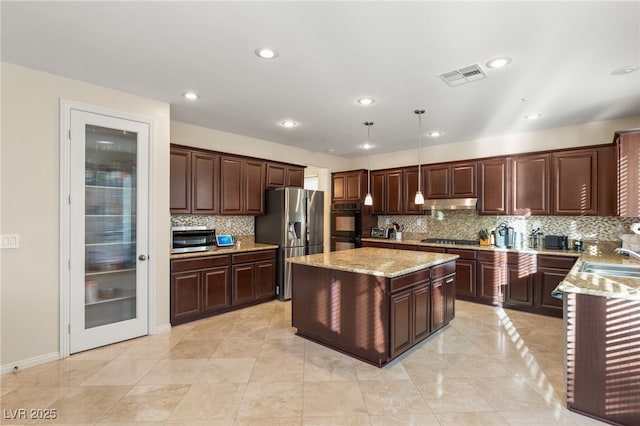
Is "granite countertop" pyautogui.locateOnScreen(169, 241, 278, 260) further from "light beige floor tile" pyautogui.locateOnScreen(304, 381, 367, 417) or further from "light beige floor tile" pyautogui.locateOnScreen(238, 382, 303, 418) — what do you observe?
"light beige floor tile" pyautogui.locateOnScreen(304, 381, 367, 417)

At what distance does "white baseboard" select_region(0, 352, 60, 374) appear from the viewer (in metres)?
2.72

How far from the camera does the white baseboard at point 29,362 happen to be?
2.72 m

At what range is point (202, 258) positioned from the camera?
4125mm

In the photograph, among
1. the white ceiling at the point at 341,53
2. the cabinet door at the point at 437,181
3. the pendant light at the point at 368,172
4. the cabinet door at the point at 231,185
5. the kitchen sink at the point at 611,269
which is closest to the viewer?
the white ceiling at the point at 341,53

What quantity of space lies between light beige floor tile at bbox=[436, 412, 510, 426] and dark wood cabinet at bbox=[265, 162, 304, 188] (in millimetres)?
4026

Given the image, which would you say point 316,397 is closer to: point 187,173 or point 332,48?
point 332,48

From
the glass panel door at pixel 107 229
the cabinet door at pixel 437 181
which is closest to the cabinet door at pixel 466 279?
the cabinet door at pixel 437 181

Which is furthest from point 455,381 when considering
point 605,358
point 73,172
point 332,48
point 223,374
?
point 73,172

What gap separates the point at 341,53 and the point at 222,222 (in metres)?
3.36

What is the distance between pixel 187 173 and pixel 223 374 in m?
2.65

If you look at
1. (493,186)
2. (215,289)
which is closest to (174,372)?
(215,289)

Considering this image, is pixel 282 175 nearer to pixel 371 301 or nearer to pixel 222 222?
pixel 222 222

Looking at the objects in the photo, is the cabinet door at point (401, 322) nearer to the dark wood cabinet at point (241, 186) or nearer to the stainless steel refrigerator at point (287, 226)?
the stainless steel refrigerator at point (287, 226)

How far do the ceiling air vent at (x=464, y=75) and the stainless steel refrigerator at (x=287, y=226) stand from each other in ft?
9.33
